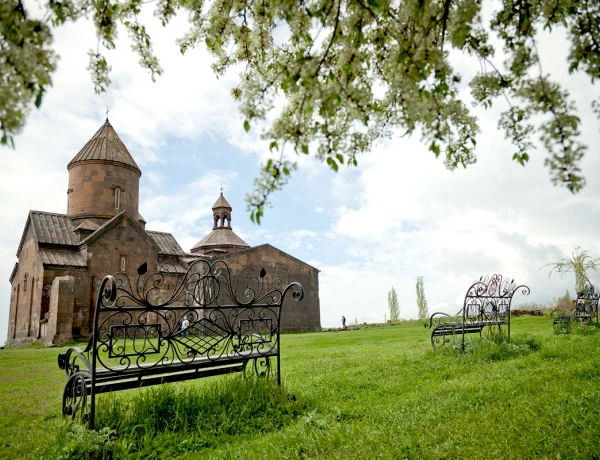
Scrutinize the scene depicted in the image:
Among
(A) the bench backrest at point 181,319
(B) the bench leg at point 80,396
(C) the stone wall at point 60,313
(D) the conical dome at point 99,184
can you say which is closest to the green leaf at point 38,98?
(A) the bench backrest at point 181,319

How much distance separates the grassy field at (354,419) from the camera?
12.1ft

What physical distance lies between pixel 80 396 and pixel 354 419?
9.81ft

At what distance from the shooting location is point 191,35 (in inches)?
187

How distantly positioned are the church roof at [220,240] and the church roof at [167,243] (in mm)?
4308

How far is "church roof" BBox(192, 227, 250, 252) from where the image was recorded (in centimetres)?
3516

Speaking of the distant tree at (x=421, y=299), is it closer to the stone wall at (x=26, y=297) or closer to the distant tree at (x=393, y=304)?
the distant tree at (x=393, y=304)

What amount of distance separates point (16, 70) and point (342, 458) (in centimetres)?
353

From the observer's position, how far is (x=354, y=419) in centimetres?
460

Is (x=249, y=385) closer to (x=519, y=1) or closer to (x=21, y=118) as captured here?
(x=21, y=118)

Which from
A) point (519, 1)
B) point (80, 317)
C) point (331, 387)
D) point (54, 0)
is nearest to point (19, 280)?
point (80, 317)

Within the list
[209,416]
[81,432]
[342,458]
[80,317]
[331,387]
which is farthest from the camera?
[80,317]

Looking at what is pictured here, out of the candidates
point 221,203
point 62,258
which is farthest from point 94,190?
point 221,203

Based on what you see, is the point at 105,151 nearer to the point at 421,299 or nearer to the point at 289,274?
the point at 289,274

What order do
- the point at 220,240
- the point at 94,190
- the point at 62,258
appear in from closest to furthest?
the point at 62,258 → the point at 94,190 → the point at 220,240
